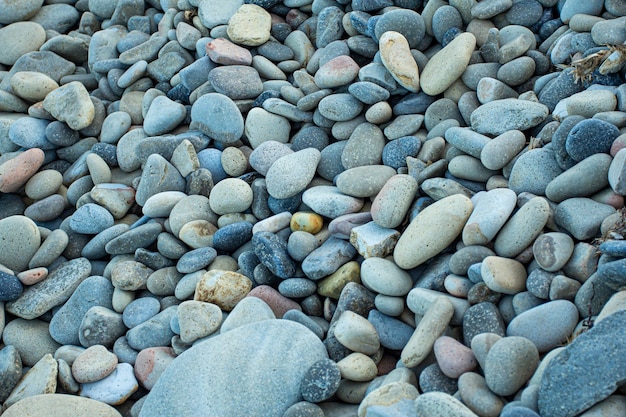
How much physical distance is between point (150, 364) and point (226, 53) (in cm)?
168

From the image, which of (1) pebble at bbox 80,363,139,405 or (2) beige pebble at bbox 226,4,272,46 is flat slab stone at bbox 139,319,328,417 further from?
(2) beige pebble at bbox 226,4,272,46

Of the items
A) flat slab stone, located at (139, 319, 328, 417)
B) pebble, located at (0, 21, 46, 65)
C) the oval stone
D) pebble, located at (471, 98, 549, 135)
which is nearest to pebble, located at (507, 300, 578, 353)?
the oval stone

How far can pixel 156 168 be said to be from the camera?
10.2ft

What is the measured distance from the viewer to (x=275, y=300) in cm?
259

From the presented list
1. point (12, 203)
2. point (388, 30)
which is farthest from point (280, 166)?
point (12, 203)

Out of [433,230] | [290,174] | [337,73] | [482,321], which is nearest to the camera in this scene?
[482,321]

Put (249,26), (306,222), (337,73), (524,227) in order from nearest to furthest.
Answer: (524,227) < (306,222) < (337,73) < (249,26)

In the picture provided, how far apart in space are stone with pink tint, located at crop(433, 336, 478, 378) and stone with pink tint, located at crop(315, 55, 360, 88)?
150 cm

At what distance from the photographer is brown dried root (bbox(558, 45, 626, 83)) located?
2527 millimetres

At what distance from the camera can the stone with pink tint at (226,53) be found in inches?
133

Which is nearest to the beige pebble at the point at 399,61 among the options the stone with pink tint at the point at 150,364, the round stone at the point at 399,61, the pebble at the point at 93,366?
the round stone at the point at 399,61

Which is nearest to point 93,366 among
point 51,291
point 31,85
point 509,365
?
point 51,291

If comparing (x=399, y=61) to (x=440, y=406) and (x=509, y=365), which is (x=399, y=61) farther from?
(x=440, y=406)

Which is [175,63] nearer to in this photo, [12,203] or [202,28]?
[202,28]
